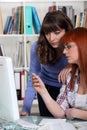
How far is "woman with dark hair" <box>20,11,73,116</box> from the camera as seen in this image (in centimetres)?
200

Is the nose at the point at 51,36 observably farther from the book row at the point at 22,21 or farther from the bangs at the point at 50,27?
the book row at the point at 22,21

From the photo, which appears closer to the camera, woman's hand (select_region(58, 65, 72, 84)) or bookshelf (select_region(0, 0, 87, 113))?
woman's hand (select_region(58, 65, 72, 84))

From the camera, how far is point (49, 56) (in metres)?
2.16

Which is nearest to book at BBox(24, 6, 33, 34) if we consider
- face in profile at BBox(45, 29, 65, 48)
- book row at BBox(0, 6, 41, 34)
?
book row at BBox(0, 6, 41, 34)

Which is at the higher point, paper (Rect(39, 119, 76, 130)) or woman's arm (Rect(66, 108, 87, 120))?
paper (Rect(39, 119, 76, 130))

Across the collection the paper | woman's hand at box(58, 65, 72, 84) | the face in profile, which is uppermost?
the face in profile

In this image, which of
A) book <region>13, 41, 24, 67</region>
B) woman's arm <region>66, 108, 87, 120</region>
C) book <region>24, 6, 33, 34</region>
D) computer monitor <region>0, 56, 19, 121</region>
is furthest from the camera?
book <region>13, 41, 24, 67</region>

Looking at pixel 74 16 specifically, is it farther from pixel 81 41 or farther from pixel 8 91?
pixel 8 91

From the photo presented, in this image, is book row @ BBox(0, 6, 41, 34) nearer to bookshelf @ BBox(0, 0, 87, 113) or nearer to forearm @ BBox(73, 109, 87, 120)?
bookshelf @ BBox(0, 0, 87, 113)

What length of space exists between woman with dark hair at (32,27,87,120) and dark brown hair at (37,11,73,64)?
164mm

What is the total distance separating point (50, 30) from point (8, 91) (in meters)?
0.72

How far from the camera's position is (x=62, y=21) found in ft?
6.62

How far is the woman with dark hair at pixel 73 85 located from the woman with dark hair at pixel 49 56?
0.12m

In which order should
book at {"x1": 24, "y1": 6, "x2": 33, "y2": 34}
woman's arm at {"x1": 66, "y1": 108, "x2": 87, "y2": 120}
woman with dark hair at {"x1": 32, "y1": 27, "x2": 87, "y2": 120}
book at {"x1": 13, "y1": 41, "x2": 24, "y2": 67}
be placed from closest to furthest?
woman's arm at {"x1": 66, "y1": 108, "x2": 87, "y2": 120}
woman with dark hair at {"x1": 32, "y1": 27, "x2": 87, "y2": 120}
book at {"x1": 24, "y1": 6, "x2": 33, "y2": 34}
book at {"x1": 13, "y1": 41, "x2": 24, "y2": 67}
